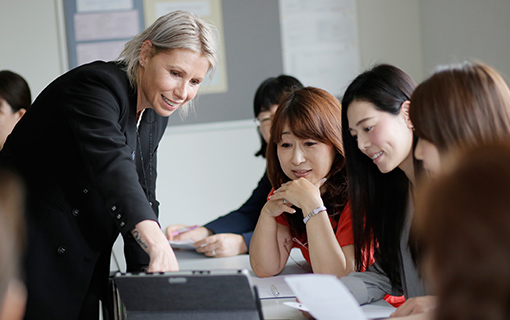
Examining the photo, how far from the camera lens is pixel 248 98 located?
11.8ft

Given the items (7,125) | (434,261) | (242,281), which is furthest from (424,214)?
(7,125)

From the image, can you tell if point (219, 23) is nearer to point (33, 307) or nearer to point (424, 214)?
point (33, 307)

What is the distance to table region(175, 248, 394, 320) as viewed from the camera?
1.18 m

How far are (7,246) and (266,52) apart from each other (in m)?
2.88

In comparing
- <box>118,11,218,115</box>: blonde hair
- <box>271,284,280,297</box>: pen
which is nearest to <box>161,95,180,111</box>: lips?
<box>118,11,218,115</box>: blonde hair

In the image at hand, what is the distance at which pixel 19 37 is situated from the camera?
3.52 meters

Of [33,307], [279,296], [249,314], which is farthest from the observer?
[33,307]

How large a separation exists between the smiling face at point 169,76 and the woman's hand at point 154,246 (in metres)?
0.51

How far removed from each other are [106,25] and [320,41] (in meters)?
1.47

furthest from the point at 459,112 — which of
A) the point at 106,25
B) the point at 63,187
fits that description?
the point at 106,25

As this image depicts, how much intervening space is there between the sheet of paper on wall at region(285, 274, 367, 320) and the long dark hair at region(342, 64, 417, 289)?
22.5 inches

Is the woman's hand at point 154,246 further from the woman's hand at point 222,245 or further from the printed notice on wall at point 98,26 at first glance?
the printed notice on wall at point 98,26

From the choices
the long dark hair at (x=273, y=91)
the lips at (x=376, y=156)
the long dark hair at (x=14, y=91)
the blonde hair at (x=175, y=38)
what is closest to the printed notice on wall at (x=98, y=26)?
the long dark hair at (x=14, y=91)

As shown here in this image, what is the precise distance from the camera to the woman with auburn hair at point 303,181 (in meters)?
1.64
